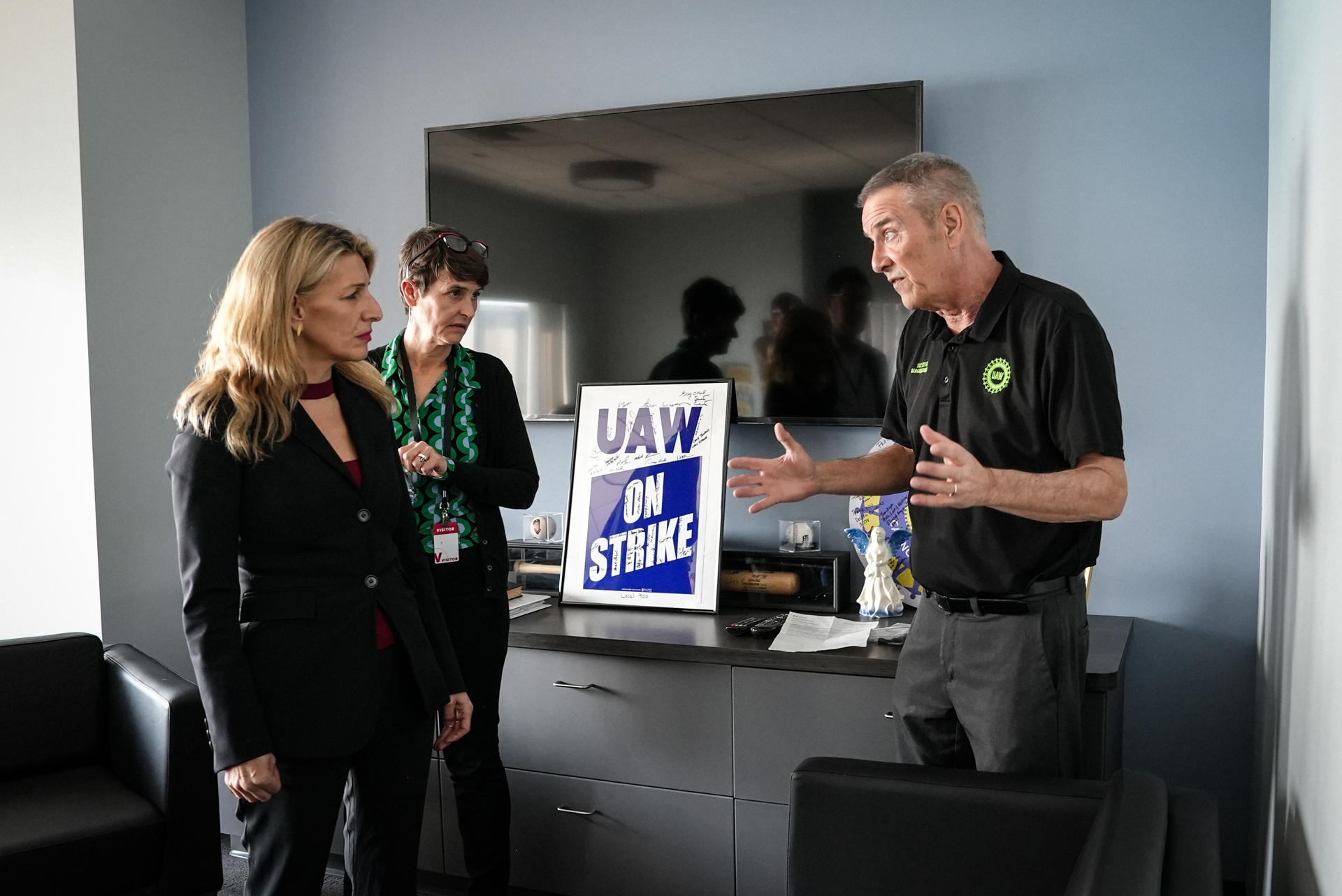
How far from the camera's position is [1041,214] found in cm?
283

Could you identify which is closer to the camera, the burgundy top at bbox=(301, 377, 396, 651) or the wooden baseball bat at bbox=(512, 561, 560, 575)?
the burgundy top at bbox=(301, 377, 396, 651)

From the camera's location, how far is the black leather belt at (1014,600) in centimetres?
183

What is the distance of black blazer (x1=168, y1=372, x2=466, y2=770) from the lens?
65.5 inches

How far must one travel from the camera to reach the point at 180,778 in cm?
246

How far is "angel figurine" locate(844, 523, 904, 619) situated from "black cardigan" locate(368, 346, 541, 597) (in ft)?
2.97

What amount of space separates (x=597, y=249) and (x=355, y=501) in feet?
5.34

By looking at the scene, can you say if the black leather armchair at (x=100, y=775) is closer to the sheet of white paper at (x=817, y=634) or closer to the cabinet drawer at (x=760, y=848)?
the cabinet drawer at (x=760, y=848)

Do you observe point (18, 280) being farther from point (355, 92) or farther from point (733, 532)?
point (733, 532)

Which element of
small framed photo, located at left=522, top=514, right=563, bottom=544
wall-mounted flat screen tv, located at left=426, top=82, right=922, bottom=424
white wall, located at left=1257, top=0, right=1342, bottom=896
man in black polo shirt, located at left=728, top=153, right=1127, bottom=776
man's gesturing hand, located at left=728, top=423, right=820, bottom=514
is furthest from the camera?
small framed photo, located at left=522, top=514, right=563, bottom=544

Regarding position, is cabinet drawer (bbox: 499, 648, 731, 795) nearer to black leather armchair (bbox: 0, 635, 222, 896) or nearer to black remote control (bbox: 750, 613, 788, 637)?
black remote control (bbox: 750, 613, 788, 637)

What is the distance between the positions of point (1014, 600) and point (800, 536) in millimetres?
1262

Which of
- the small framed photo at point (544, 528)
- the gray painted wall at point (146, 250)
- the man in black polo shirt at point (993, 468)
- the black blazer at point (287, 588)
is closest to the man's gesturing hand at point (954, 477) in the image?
the man in black polo shirt at point (993, 468)

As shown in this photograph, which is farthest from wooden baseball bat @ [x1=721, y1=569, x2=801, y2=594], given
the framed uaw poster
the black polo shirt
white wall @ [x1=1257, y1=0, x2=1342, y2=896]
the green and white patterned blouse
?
white wall @ [x1=1257, y1=0, x2=1342, y2=896]

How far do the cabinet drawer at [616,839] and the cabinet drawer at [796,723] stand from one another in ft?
0.43
